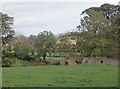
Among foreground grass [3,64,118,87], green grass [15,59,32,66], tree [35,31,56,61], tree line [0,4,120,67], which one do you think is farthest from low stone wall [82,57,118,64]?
foreground grass [3,64,118,87]

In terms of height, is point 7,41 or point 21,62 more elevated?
point 7,41

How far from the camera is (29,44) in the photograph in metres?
16.5

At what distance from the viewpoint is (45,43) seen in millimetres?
17141

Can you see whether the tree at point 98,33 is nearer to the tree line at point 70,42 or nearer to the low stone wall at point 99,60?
the tree line at point 70,42

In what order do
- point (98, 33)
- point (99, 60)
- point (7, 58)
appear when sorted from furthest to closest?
point (98, 33)
point (99, 60)
point (7, 58)

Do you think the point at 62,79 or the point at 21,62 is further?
the point at 21,62

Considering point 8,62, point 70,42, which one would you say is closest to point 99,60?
point 70,42

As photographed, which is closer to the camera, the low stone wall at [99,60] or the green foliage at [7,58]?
the green foliage at [7,58]

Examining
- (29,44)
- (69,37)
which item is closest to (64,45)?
(69,37)

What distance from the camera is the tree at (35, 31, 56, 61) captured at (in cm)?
1643

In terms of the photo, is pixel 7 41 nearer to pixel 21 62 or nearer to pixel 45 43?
pixel 21 62

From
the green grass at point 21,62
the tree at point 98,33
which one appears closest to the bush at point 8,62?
the green grass at point 21,62

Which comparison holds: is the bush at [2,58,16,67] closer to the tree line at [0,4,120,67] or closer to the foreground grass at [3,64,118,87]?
the tree line at [0,4,120,67]

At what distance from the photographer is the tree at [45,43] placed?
1643 centimetres
